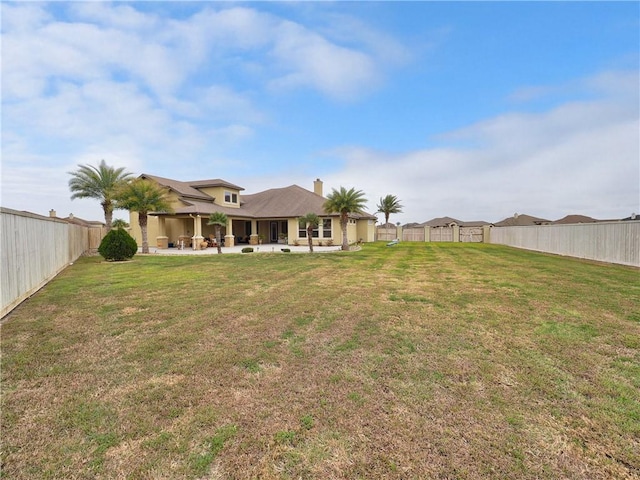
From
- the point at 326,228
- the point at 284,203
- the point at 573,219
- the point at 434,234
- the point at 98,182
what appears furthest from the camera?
the point at 573,219

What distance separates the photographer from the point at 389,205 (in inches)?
1666

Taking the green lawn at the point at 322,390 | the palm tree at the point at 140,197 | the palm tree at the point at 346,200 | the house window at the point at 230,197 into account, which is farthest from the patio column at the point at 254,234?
the green lawn at the point at 322,390

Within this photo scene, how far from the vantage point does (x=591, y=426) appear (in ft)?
8.87

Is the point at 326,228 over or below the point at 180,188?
below

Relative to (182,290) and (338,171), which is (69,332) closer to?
(182,290)

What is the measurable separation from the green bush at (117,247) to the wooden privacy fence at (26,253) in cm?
238

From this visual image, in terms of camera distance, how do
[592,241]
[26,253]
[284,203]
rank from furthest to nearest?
1. [284,203]
2. [592,241]
3. [26,253]

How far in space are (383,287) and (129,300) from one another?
21.6ft

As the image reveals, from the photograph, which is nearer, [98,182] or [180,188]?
[98,182]

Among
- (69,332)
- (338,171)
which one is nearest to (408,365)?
(69,332)

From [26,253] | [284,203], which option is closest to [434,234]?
[284,203]

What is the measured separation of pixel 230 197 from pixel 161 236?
24.4ft

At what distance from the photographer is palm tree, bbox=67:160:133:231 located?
23.3m

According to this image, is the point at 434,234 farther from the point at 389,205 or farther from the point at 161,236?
the point at 161,236
